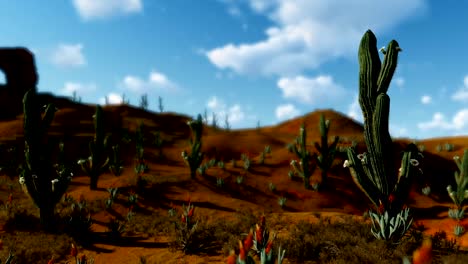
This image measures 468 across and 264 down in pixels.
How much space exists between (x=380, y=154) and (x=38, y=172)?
858 cm

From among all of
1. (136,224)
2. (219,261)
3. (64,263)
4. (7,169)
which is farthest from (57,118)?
(219,261)

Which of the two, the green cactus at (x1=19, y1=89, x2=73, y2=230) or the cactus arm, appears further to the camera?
the green cactus at (x1=19, y1=89, x2=73, y2=230)

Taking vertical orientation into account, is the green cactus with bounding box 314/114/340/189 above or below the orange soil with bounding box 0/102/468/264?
above

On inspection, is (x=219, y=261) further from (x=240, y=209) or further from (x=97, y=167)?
(x=97, y=167)

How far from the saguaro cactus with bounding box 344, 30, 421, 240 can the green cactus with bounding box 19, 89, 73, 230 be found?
7638mm

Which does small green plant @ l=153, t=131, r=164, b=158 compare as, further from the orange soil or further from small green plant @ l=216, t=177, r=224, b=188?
small green plant @ l=216, t=177, r=224, b=188

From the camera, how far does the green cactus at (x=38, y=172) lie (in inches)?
391

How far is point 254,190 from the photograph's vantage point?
624 inches

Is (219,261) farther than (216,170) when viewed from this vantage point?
No

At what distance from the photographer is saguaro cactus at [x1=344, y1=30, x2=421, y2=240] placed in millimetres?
7443

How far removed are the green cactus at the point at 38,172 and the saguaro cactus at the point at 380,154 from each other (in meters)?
7.64

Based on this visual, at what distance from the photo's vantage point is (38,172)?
10.0 m

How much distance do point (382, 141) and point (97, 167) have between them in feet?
37.1

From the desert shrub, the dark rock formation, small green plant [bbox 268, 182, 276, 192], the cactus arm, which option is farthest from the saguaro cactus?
the dark rock formation
